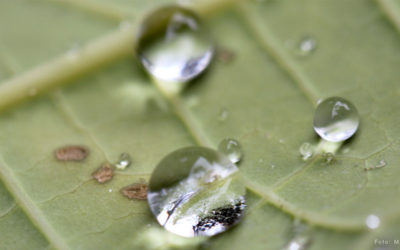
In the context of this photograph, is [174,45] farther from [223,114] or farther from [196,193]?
[196,193]

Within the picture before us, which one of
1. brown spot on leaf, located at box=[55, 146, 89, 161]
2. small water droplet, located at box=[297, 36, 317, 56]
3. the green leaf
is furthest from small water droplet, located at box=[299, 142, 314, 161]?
brown spot on leaf, located at box=[55, 146, 89, 161]

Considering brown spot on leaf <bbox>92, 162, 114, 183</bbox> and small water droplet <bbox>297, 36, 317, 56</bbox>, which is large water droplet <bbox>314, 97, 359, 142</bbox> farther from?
brown spot on leaf <bbox>92, 162, 114, 183</bbox>

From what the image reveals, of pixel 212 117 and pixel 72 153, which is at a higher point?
pixel 72 153

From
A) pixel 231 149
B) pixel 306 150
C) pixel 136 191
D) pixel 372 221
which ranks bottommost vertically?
pixel 372 221

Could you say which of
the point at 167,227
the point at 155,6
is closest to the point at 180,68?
the point at 155,6

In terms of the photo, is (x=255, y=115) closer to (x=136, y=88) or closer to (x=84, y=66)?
(x=136, y=88)

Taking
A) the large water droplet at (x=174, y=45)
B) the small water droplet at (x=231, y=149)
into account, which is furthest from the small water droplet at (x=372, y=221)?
the large water droplet at (x=174, y=45)

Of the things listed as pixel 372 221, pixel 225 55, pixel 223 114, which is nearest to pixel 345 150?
pixel 372 221
